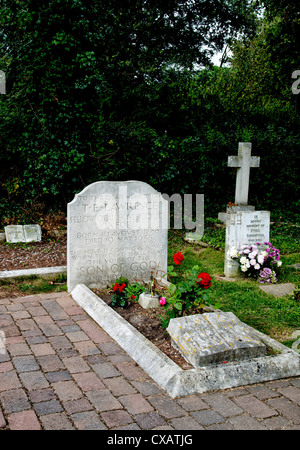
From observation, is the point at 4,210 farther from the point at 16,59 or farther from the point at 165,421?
the point at 165,421

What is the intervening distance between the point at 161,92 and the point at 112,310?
8.18 m

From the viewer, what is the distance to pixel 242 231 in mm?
6734

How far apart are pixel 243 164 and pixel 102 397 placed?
6989mm

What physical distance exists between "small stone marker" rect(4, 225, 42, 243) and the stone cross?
423cm

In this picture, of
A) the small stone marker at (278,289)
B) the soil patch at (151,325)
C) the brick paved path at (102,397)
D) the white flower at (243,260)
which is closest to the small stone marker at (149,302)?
the soil patch at (151,325)

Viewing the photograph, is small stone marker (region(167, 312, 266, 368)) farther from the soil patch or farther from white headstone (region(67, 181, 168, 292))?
white headstone (region(67, 181, 168, 292))

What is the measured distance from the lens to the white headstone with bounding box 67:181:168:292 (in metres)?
5.51

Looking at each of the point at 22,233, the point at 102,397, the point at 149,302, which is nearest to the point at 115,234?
the point at 149,302

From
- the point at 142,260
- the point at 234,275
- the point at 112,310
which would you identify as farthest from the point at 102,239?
the point at 234,275

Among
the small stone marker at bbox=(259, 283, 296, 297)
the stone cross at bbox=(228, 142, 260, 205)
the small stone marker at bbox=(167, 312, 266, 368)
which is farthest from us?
the stone cross at bbox=(228, 142, 260, 205)

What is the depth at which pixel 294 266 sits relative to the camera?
23.5 ft

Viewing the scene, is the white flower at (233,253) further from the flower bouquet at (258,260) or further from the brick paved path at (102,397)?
the brick paved path at (102,397)

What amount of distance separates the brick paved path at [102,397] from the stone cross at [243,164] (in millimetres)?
5917

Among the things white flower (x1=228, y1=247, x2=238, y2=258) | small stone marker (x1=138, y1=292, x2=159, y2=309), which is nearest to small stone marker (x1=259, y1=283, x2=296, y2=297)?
white flower (x1=228, y1=247, x2=238, y2=258)
